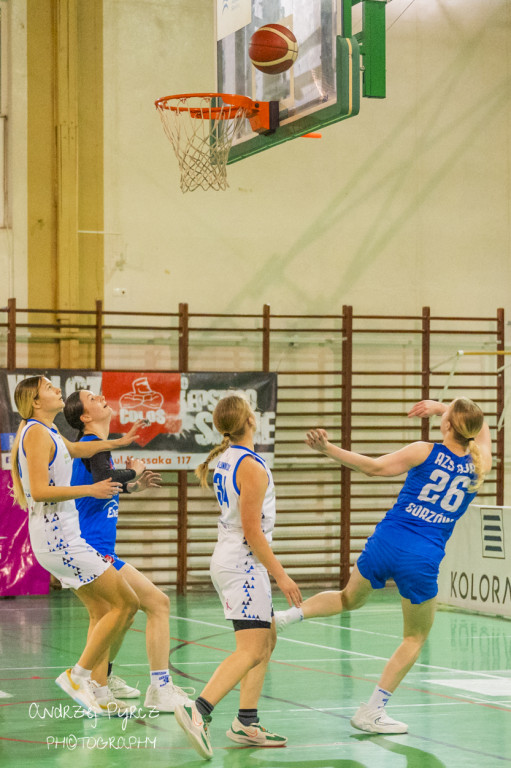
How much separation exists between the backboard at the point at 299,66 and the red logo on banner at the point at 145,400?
3.64 m

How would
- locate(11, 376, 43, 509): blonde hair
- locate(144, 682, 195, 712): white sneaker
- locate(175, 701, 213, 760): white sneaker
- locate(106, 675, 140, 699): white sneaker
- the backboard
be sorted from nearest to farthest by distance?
locate(175, 701, 213, 760): white sneaker, locate(11, 376, 43, 509): blonde hair, locate(144, 682, 195, 712): white sneaker, locate(106, 675, 140, 699): white sneaker, the backboard

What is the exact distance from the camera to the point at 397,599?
12.5 meters

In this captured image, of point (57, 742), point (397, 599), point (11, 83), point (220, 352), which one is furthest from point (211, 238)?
point (57, 742)

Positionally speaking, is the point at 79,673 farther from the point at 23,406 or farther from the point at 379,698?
the point at 379,698

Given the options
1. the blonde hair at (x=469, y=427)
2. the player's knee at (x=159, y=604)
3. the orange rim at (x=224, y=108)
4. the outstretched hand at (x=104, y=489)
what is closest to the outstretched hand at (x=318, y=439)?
the blonde hair at (x=469, y=427)

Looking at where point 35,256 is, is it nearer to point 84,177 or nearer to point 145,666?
point 84,177

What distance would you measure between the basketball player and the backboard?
3140mm

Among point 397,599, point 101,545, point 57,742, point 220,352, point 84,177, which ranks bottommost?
point 397,599

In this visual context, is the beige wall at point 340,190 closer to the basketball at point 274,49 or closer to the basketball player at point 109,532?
the basketball at point 274,49

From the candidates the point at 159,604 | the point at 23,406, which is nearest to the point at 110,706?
the point at 159,604

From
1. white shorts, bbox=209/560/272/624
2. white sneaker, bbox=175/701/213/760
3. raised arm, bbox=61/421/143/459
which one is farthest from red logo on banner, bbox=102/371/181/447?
white sneaker, bbox=175/701/213/760

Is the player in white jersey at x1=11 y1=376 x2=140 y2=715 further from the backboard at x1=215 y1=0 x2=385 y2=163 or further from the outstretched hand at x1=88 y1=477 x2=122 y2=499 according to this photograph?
the backboard at x1=215 y1=0 x2=385 y2=163

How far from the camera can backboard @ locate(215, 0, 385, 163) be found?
802cm

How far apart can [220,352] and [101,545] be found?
7.54 metres
